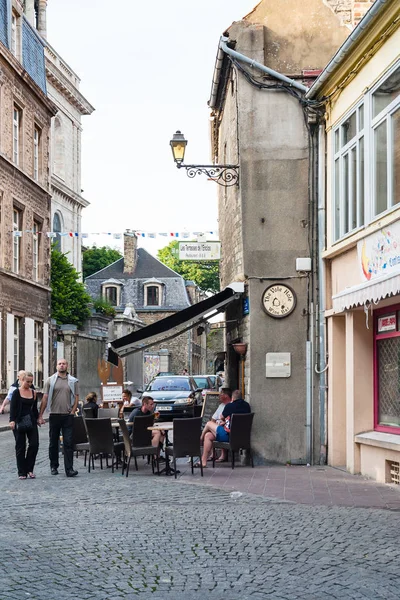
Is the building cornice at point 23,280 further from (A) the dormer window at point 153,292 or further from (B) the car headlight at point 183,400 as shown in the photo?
(A) the dormer window at point 153,292

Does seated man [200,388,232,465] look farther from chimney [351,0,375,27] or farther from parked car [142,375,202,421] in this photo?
parked car [142,375,202,421]

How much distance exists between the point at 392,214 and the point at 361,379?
2912 mm

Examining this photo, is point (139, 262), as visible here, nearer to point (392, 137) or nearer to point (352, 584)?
point (392, 137)

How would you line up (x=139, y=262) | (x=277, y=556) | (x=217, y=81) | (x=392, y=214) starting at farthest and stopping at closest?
1. (x=139, y=262)
2. (x=217, y=81)
3. (x=392, y=214)
4. (x=277, y=556)

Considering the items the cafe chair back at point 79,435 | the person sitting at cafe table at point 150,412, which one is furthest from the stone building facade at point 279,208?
the cafe chair back at point 79,435

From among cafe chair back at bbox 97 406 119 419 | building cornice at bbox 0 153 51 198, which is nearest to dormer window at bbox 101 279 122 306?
building cornice at bbox 0 153 51 198

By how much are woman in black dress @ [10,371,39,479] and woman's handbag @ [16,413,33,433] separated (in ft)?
0.09

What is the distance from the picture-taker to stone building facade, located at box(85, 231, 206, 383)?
230 ft

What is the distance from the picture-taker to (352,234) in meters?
13.7

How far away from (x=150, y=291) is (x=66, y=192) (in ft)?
60.3

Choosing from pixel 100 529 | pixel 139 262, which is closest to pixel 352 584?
pixel 100 529

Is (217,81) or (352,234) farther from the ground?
(217,81)

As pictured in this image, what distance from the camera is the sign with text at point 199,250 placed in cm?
1922

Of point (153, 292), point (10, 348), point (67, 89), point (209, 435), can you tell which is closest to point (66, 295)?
point (10, 348)
